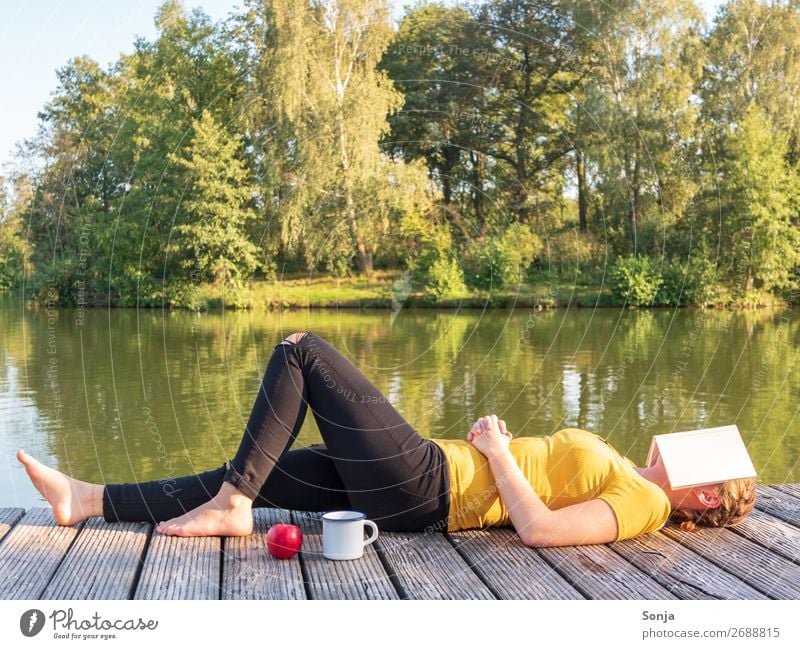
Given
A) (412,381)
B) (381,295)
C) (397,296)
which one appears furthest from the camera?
(381,295)

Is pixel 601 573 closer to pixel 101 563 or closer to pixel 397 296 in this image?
pixel 101 563

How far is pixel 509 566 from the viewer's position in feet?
8.73

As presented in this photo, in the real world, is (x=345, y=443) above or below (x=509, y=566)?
above

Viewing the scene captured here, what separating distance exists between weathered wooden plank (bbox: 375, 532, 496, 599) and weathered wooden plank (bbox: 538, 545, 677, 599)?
0.85 feet

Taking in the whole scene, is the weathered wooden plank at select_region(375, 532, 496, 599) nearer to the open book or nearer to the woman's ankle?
the woman's ankle

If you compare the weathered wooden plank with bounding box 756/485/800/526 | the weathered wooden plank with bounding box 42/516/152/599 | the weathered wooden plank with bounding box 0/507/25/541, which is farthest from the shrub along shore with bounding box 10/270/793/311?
the weathered wooden plank with bounding box 42/516/152/599

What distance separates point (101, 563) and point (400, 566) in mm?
859

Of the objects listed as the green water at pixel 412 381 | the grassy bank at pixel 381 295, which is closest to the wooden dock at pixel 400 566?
the green water at pixel 412 381

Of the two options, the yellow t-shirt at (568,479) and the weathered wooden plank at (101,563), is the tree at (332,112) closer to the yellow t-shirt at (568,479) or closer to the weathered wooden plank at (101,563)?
the weathered wooden plank at (101,563)

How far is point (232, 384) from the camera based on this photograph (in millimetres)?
10008

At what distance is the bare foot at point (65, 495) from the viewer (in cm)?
291

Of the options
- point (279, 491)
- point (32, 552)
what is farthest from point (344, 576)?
point (32, 552)

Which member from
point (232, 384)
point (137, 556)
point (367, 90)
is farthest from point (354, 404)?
point (367, 90)
